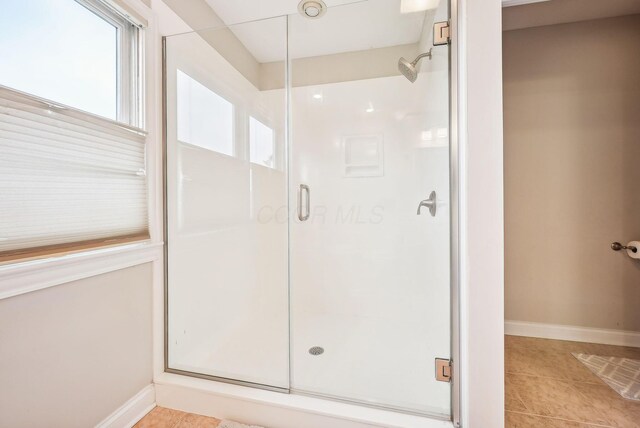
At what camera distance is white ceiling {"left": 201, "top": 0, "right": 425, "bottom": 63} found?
1747 mm

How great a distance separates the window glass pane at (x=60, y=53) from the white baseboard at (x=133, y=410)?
4.39ft

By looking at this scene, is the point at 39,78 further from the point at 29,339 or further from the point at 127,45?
the point at 29,339

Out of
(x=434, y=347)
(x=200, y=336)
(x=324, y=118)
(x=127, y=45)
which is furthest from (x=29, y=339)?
(x=324, y=118)

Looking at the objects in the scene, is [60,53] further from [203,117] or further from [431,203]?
[431,203]

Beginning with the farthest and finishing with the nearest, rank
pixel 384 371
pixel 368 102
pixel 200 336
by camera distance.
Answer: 1. pixel 368 102
2. pixel 200 336
3. pixel 384 371

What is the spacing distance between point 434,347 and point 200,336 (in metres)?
1.37

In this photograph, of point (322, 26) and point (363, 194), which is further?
point (363, 194)

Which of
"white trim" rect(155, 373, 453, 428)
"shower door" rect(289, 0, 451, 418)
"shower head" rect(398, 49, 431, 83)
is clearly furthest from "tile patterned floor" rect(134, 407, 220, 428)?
"shower head" rect(398, 49, 431, 83)

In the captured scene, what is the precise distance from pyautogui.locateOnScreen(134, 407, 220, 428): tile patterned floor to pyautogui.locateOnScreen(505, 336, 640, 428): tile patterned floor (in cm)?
145

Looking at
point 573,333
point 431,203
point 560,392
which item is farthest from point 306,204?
point 573,333

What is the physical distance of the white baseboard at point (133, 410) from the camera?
3.91ft

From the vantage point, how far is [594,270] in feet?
6.51

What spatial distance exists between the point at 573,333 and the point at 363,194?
1871mm

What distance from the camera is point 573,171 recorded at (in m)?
1.99
